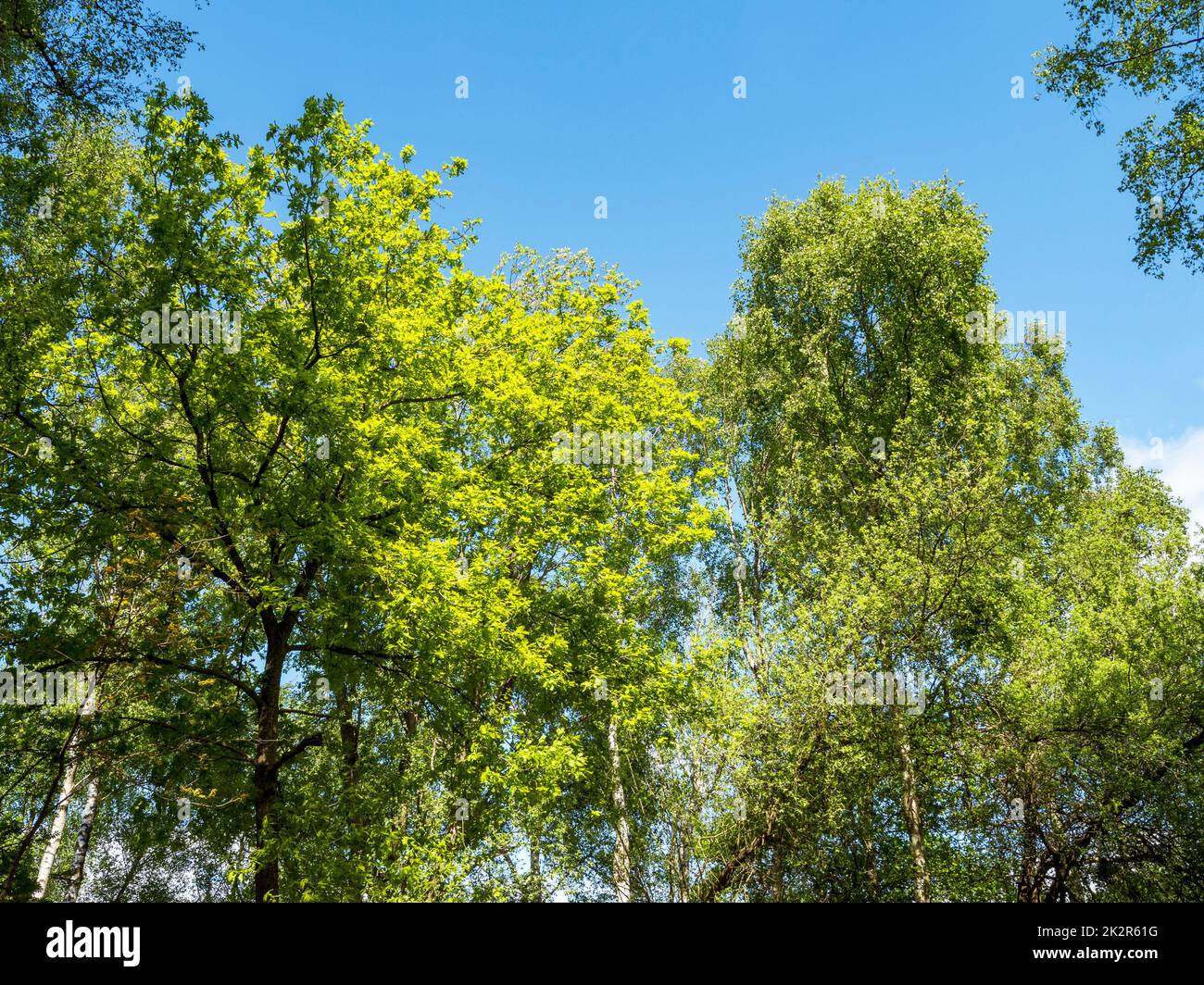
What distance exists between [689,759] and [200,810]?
9654 millimetres

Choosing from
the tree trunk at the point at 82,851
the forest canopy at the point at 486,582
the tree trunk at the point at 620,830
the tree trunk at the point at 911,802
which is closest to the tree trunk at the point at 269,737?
the forest canopy at the point at 486,582

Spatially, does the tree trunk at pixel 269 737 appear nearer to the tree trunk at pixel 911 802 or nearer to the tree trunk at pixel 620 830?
the tree trunk at pixel 620 830

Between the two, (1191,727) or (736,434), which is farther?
(736,434)

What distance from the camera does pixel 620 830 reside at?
16.8 metres

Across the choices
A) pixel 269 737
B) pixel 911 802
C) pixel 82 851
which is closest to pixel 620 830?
pixel 911 802

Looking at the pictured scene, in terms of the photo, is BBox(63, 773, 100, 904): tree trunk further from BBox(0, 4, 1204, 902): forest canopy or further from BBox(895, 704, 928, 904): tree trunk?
BBox(895, 704, 928, 904): tree trunk

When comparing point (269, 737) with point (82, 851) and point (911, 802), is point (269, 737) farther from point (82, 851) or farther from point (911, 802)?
point (911, 802)

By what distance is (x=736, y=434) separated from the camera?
26.9 m

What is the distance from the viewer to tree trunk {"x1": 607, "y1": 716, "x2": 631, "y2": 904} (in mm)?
15277

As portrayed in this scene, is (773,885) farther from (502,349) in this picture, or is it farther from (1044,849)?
(502,349)

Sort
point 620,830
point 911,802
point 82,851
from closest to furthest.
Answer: point 620,830
point 911,802
point 82,851

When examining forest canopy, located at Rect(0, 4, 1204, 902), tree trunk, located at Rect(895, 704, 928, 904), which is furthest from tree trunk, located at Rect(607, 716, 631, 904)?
tree trunk, located at Rect(895, 704, 928, 904)

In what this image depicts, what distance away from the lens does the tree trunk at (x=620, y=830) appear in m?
15.3
